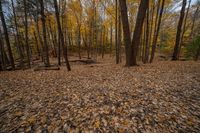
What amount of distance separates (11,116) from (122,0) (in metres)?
8.96

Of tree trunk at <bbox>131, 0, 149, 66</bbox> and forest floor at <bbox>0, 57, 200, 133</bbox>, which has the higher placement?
tree trunk at <bbox>131, 0, 149, 66</bbox>

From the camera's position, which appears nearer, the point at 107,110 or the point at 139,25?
the point at 107,110

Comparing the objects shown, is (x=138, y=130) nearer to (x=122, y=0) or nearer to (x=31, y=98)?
(x=31, y=98)

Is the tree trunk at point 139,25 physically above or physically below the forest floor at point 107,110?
above

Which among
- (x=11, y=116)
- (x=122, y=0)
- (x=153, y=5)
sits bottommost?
(x=11, y=116)

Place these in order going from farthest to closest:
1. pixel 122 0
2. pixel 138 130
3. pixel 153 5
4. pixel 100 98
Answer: pixel 153 5, pixel 122 0, pixel 100 98, pixel 138 130

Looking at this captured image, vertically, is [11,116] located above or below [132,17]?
below

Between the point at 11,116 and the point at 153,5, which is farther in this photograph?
the point at 153,5

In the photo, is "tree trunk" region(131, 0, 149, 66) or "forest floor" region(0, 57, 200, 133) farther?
"tree trunk" region(131, 0, 149, 66)

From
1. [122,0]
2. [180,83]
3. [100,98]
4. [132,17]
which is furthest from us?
[132,17]

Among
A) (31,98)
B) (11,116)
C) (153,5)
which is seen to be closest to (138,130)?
(11,116)

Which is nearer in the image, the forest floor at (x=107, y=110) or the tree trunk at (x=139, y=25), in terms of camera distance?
the forest floor at (x=107, y=110)

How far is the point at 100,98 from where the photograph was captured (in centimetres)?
389

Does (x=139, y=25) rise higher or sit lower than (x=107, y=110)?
higher
